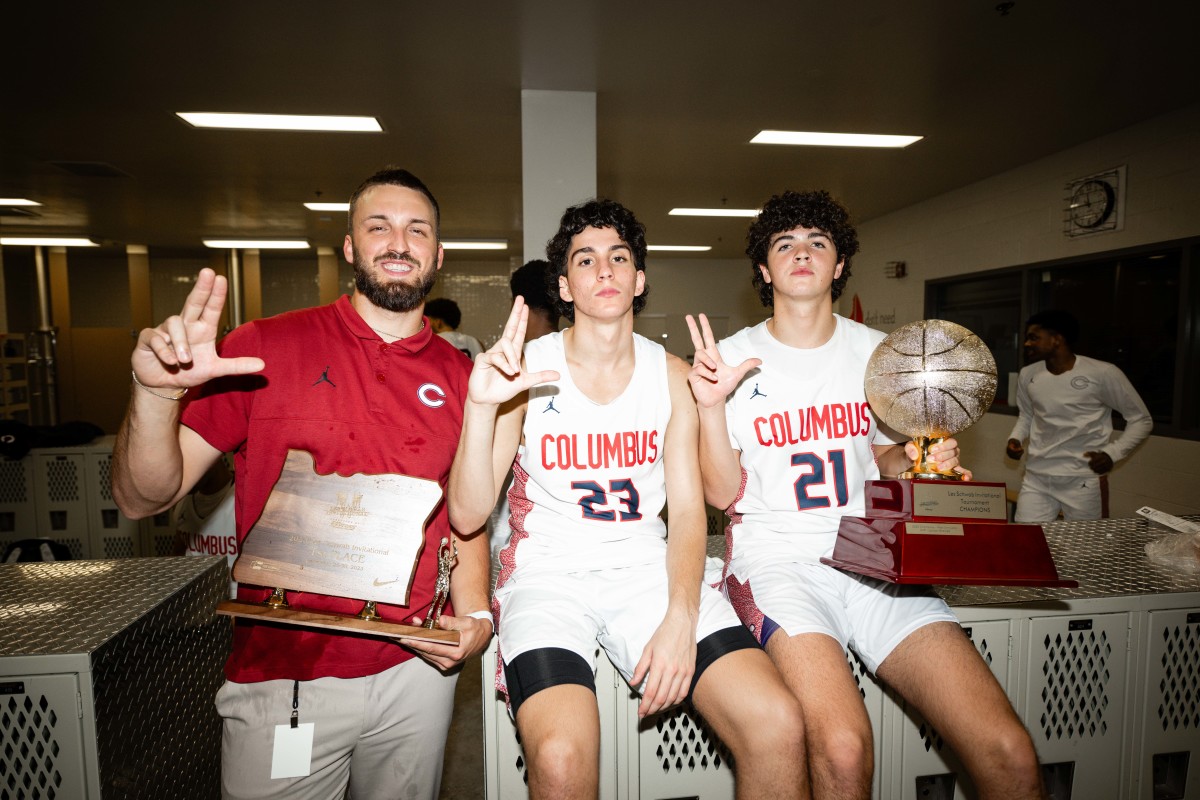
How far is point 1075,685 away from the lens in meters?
1.75

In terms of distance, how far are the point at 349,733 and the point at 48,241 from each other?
12.7m

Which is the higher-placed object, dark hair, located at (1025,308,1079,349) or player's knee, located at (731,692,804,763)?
dark hair, located at (1025,308,1079,349)

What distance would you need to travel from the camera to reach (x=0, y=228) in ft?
30.0

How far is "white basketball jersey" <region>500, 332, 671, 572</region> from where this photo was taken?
1.70 meters

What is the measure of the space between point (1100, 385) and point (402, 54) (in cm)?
485

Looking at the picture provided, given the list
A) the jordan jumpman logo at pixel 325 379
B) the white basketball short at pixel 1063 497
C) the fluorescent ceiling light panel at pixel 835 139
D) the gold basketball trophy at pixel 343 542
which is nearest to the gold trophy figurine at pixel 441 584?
the gold basketball trophy at pixel 343 542

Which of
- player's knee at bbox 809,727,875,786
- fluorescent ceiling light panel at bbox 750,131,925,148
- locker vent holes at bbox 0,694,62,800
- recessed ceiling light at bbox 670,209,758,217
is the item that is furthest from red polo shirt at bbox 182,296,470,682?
recessed ceiling light at bbox 670,209,758,217

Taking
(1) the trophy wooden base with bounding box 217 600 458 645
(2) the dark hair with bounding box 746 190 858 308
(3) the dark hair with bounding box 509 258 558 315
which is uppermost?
(2) the dark hair with bounding box 746 190 858 308

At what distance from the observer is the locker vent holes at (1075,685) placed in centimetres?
173

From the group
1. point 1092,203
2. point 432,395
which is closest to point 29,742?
point 432,395

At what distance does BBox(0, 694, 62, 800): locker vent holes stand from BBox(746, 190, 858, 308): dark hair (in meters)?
2.23

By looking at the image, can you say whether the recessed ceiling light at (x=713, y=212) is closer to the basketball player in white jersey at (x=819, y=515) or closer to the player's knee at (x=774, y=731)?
the basketball player in white jersey at (x=819, y=515)

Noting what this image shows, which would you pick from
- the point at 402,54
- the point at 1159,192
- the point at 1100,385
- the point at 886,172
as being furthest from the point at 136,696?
the point at 886,172

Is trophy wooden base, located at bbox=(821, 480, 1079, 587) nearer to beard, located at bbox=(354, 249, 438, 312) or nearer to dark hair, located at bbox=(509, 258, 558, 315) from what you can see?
beard, located at bbox=(354, 249, 438, 312)
